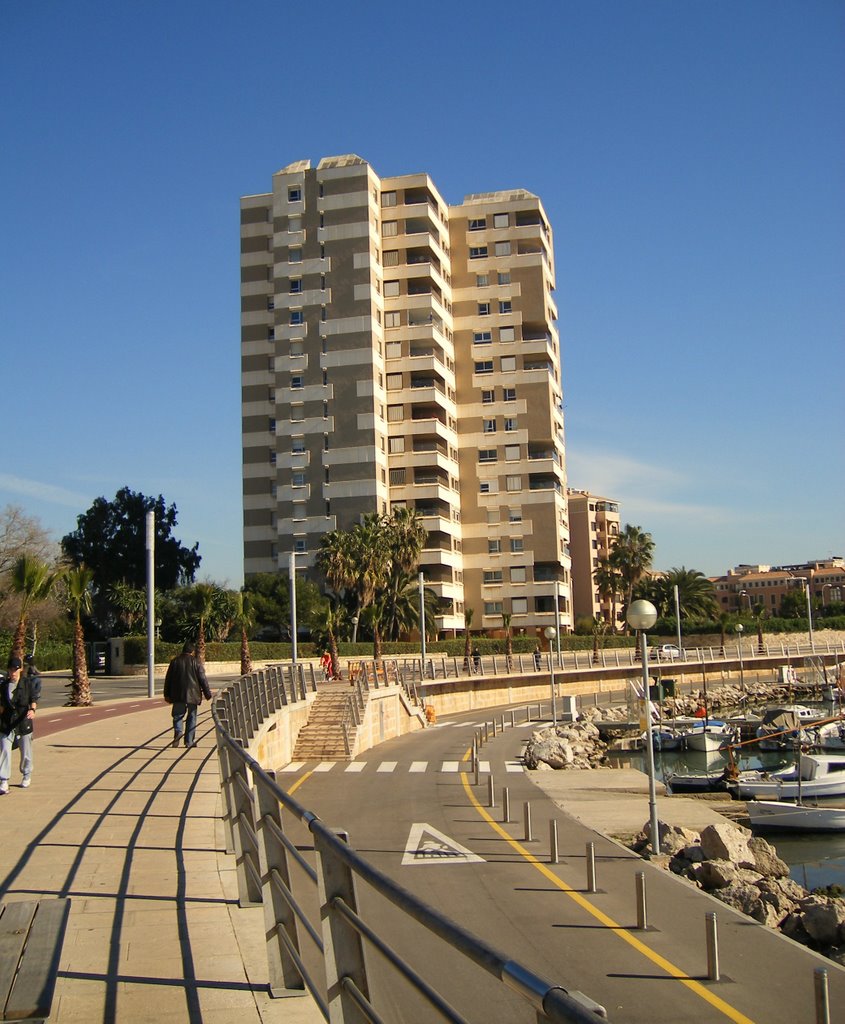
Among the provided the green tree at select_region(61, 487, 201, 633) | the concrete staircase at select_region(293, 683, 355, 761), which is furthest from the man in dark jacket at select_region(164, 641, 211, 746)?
the green tree at select_region(61, 487, 201, 633)

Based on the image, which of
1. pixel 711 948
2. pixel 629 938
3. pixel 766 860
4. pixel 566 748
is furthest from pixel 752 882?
pixel 566 748

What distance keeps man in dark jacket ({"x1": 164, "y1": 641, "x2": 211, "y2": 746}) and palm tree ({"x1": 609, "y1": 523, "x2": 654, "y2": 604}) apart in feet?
299

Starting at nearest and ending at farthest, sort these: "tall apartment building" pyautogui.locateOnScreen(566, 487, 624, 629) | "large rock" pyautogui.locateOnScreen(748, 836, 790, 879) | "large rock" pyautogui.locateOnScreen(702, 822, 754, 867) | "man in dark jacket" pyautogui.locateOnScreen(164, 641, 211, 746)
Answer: "large rock" pyautogui.locateOnScreen(702, 822, 754, 867)
"large rock" pyautogui.locateOnScreen(748, 836, 790, 879)
"man in dark jacket" pyautogui.locateOnScreen(164, 641, 211, 746)
"tall apartment building" pyautogui.locateOnScreen(566, 487, 624, 629)

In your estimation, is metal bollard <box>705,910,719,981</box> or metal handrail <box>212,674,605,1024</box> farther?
metal bollard <box>705,910,719,981</box>

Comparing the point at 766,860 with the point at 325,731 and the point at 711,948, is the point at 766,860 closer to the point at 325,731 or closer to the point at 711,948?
the point at 711,948

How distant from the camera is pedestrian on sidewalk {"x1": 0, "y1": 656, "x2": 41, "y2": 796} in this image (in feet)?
45.2

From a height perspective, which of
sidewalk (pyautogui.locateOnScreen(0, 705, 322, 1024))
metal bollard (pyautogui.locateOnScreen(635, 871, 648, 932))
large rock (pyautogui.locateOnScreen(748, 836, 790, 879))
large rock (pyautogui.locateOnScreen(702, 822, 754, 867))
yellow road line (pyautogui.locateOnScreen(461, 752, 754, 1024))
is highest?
sidewalk (pyautogui.locateOnScreen(0, 705, 322, 1024))

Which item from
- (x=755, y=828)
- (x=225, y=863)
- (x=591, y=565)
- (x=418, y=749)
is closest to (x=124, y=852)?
(x=225, y=863)

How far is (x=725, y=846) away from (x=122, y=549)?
296 feet

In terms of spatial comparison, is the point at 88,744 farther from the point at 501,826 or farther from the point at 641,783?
the point at 641,783

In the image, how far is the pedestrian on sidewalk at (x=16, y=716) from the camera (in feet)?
45.2

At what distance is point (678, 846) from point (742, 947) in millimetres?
7338

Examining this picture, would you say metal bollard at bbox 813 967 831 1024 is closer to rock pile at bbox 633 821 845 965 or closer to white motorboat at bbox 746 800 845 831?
rock pile at bbox 633 821 845 965

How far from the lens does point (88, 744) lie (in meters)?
21.1
